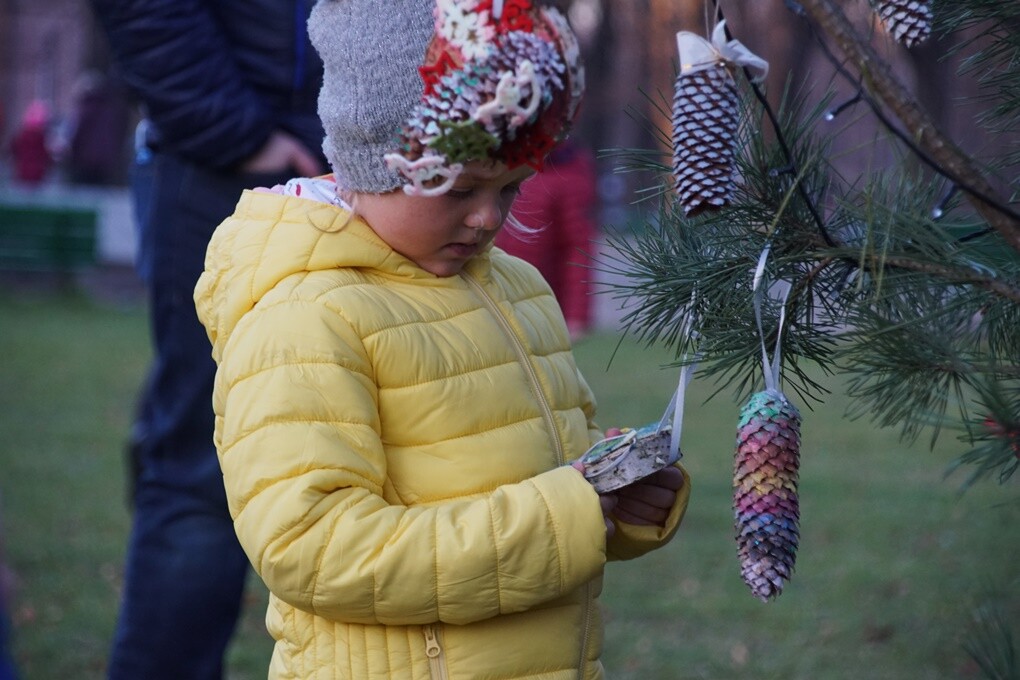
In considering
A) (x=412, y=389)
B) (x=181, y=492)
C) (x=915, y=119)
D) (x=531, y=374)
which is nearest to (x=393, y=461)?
(x=412, y=389)

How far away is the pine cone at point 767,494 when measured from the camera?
143 cm

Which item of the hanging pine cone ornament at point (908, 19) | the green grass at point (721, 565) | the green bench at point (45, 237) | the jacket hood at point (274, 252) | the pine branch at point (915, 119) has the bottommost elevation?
the green bench at point (45, 237)

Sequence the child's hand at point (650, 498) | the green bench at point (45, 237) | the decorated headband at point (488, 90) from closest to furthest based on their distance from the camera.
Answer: the decorated headband at point (488, 90) → the child's hand at point (650, 498) → the green bench at point (45, 237)

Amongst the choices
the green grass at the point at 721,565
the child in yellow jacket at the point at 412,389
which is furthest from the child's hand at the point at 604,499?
the green grass at the point at 721,565

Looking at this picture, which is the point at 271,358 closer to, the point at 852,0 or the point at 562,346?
the point at 562,346

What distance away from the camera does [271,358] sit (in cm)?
173

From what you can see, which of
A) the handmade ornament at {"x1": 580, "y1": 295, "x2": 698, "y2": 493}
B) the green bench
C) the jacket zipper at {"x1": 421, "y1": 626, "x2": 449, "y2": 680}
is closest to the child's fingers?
the handmade ornament at {"x1": 580, "y1": 295, "x2": 698, "y2": 493}

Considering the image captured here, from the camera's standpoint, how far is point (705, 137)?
146 centimetres

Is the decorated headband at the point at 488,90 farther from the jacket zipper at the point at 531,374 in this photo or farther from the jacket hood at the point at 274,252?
the jacket zipper at the point at 531,374

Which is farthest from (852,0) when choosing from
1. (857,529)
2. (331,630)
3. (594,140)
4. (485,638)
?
(594,140)

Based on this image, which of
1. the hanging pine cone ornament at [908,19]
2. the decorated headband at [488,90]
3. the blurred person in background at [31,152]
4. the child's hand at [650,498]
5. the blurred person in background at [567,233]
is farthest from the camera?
the blurred person in background at [31,152]

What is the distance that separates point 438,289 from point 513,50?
1.40 ft

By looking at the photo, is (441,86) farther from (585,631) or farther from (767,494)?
(585,631)

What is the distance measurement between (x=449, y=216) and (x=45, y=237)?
463 inches
